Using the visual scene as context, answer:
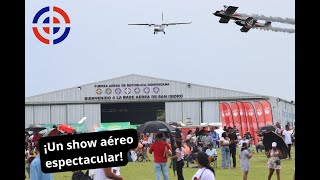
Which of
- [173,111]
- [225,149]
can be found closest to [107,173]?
[225,149]

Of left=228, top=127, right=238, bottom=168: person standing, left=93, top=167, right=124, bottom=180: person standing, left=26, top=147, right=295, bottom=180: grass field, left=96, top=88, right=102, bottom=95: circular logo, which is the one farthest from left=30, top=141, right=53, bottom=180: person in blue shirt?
left=96, top=88, right=102, bottom=95: circular logo

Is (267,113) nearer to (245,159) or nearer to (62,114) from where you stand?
(245,159)

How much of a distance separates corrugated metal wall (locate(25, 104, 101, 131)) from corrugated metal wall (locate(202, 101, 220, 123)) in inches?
312

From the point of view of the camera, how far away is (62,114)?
184 ft

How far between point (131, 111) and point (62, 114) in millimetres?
5599

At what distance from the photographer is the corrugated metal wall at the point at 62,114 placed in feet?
183

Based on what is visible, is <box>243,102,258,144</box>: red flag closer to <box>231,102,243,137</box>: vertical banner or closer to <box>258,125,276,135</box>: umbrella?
<box>231,102,243,137</box>: vertical banner

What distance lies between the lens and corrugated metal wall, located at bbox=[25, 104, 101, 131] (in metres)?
55.9

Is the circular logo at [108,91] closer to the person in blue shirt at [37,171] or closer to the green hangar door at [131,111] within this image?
the green hangar door at [131,111]
